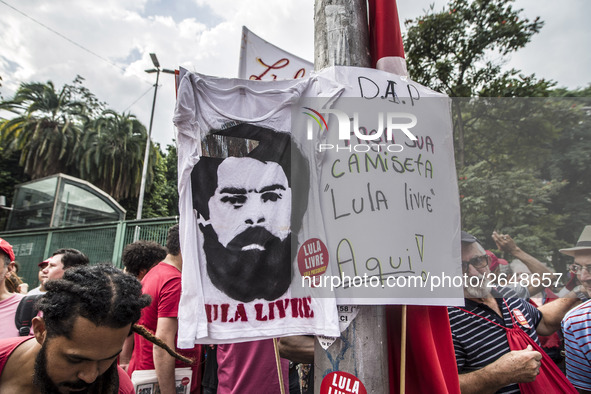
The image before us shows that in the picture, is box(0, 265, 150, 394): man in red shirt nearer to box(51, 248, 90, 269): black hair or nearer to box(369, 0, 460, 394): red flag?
box(369, 0, 460, 394): red flag

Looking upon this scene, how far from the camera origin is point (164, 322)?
8.25 ft

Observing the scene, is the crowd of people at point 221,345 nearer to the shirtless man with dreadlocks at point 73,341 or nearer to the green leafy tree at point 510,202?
the shirtless man with dreadlocks at point 73,341

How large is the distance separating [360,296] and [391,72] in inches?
38.5

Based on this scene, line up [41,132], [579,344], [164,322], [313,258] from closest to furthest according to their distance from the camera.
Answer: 1. [313,258]
2. [579,344]
3. [164,322]
4. [41,132]

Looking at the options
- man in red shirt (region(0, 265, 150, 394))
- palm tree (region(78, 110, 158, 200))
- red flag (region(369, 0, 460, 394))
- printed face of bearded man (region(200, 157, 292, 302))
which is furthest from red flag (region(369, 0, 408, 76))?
palm tree (region(78, 110, 158, 200))

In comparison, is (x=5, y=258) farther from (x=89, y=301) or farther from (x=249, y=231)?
(x=249, y=231)

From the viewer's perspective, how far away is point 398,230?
150 centimetres

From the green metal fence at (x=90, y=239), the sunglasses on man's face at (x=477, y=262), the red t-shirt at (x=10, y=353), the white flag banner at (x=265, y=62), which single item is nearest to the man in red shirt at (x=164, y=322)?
the red t-shirt at (x=10, y=353)

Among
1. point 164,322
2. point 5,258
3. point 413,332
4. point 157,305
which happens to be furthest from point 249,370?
point 5,258

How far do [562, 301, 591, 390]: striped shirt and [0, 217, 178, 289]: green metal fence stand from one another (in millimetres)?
6275

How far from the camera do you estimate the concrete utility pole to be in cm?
143

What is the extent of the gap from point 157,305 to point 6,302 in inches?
41.0

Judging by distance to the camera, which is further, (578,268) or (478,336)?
(578,268)

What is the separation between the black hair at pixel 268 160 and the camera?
1544 mm
